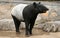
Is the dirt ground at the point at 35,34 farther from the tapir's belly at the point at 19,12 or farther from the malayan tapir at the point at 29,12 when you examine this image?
the tapir's belly at the point at 19,12

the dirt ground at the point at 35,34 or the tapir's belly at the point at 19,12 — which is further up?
the tapir's belly at the point at 19,12

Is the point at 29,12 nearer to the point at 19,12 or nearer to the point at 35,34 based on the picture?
the point at 19,12

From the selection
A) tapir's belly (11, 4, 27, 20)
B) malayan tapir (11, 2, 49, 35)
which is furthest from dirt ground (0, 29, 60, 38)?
tapir's belly (11, 4, 27, 20)

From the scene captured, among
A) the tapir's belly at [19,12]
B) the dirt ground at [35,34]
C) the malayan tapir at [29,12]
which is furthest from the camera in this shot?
the tapir's belly at [19,12]

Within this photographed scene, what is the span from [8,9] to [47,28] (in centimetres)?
189

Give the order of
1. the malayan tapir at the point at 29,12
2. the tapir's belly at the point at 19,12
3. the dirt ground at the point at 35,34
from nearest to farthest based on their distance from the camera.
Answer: the malayan tapir at the point at 29,12
the dirt ground at the point at 35,34
the tapir's belly at the point at 19,12

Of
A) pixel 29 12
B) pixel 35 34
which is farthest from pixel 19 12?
pixel 35 34

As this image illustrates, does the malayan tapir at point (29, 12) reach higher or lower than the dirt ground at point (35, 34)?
higher

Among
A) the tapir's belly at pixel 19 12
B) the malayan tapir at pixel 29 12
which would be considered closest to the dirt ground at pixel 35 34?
the malayan tapir at pixel 29 12

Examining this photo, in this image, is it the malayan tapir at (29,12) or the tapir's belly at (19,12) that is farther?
the tapir's belly at (19,12)

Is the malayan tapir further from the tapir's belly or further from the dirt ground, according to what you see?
the dirt ground

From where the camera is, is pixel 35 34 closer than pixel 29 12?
No

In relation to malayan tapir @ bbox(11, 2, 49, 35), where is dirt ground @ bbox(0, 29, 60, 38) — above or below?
below

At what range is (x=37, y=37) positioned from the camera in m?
4.70
